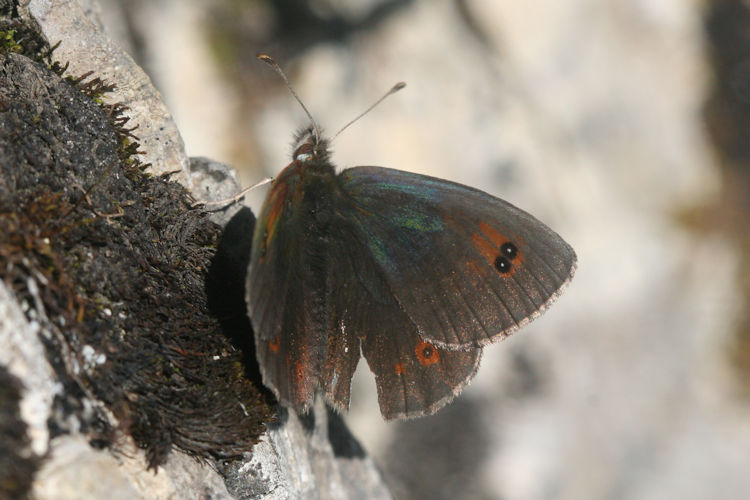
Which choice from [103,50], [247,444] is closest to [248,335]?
[247,444]

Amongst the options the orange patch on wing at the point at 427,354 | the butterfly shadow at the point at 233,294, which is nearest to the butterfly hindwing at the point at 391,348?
the orange patch on wing at the point at 427,354

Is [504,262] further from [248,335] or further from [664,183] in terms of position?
[664,183]

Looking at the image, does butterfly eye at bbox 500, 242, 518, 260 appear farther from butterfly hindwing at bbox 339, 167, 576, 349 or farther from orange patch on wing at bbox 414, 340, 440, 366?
orange patch on wing at bbox 414, 340, 440, 366

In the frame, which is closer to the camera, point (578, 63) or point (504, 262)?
point (504, 262)

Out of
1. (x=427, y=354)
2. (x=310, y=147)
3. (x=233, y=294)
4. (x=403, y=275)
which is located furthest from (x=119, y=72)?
(x=427, y=354)

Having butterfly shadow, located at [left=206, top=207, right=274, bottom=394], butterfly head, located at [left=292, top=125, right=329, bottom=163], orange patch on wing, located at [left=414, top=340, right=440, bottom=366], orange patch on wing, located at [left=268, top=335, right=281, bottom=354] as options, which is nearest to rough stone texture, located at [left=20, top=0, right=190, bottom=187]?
butterfly shadow, located at [left=206, top=207, right=274, bottom=394]
